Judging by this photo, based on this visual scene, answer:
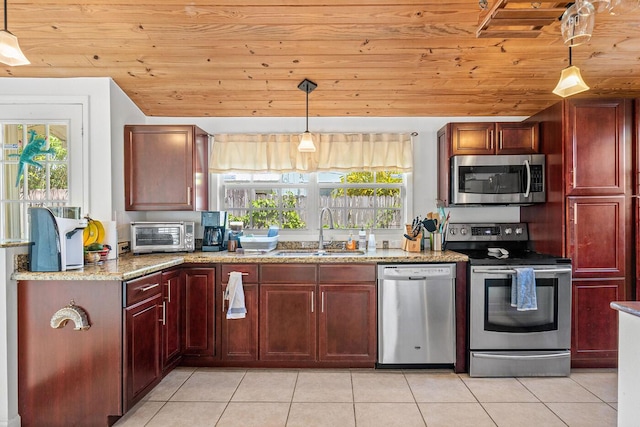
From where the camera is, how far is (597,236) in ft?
10.2

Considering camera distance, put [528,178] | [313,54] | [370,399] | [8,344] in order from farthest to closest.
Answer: [528,178], [313,54], [370,399], [8,344]

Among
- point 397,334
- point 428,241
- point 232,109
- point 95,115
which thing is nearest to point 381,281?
point 397,334

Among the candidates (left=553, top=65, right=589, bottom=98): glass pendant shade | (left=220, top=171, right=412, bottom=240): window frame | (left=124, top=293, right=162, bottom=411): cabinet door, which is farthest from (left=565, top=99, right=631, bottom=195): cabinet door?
(left=124, top=293, right=162, bottom=411): cabinet door

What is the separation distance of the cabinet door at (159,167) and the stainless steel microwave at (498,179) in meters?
2.31

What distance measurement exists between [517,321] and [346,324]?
131 centimetres

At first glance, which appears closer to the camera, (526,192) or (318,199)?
(526,192)

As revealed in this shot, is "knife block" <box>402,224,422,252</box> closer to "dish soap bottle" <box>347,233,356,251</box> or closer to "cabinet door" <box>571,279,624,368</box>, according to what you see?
"dish soap bottle" <box>347,233,356,251</box>

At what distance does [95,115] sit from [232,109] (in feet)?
3.73

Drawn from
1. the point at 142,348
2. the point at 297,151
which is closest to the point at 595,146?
the point at 297,151

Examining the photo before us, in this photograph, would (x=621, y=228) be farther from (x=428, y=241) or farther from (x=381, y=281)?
(x=381, y=281)

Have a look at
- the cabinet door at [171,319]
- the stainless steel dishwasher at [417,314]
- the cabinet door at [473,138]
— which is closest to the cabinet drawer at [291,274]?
the stainless steel dishwasher at [417,314]

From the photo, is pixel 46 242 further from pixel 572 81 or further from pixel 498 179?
pixel 498 179

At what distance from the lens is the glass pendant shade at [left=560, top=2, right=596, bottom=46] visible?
1.52 meters

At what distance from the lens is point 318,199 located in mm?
3930
